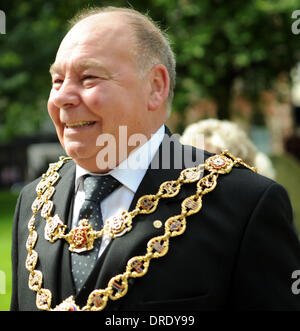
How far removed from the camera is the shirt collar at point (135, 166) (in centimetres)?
241

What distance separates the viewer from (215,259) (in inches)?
89.1

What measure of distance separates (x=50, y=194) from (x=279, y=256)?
1.05 m

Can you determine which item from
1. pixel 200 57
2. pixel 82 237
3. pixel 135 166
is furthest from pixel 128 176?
pixel 200 57

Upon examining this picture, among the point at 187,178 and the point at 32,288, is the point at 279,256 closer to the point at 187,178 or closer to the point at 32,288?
the point at 187,178

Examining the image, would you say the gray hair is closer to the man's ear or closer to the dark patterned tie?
the man's ear

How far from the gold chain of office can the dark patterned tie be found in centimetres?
5

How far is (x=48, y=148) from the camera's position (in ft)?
113

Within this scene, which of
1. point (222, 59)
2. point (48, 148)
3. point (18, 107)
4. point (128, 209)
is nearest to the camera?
point (128, 209)

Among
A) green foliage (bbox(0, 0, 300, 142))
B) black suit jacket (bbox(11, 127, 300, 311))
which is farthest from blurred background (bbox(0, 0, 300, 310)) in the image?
black suit jacket (bbox(11, 127, 300, 311))

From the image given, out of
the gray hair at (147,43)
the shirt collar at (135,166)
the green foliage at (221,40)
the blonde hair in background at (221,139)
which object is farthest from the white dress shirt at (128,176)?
the green foliage at (221,40)

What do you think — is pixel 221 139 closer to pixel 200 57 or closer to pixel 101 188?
pixel 101 188
